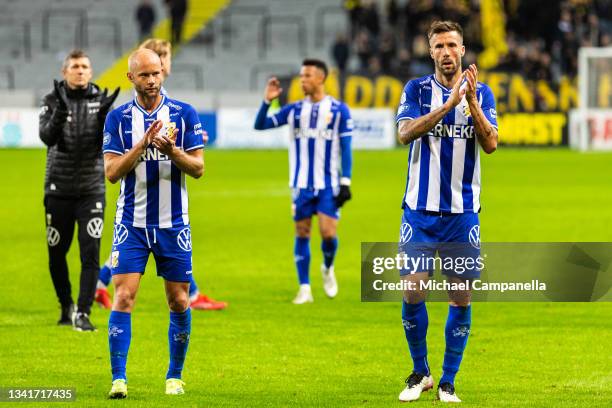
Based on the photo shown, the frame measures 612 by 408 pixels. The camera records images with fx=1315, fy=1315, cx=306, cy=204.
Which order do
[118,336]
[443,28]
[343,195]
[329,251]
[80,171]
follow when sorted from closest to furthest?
[443,28]
[118,336]
[80,171]
[343,195]
[329,251]

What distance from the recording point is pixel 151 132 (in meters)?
7.14

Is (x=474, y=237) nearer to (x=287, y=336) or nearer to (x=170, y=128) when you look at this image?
(x=170, y=128)

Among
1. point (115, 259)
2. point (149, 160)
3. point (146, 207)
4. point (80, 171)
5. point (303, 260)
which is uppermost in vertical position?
point (149, 160)

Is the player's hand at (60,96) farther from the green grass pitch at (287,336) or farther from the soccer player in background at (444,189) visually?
the soccer player in background at (444,189)

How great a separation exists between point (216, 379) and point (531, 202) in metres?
14.4

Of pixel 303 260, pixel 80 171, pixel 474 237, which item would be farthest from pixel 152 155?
pixel 303 260

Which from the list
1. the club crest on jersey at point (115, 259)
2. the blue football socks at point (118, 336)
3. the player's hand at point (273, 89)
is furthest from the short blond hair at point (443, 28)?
the player's hand at point (273, 89)

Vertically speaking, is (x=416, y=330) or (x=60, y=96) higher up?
(x=60, y=96)

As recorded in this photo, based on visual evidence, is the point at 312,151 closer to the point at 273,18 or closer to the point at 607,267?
the point at 607,267

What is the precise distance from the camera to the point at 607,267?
10.0 m

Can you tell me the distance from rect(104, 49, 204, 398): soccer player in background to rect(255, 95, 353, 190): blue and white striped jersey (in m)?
4.58

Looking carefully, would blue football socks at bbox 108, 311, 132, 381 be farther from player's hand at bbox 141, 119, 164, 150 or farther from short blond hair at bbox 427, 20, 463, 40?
short blond hair at bbox 427, 20, 463, 40

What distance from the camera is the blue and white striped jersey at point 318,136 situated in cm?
1218

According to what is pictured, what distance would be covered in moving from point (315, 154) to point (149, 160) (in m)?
4.75
